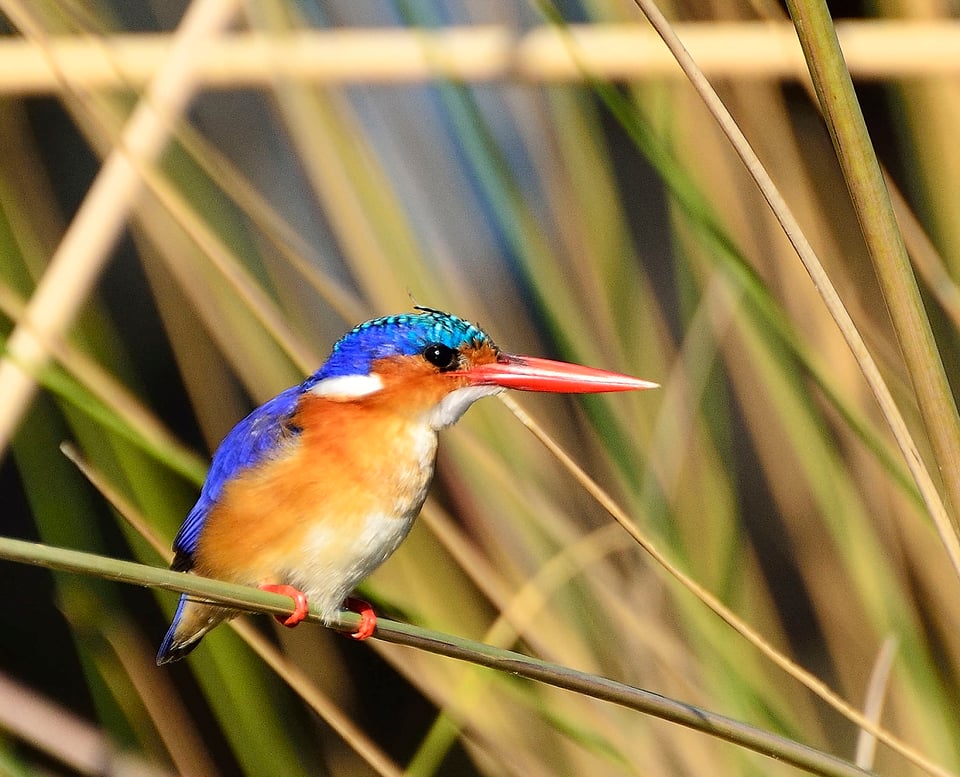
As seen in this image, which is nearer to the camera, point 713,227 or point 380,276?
point 713,227

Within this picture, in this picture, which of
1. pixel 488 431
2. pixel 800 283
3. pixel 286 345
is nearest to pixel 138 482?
pixel 286 345

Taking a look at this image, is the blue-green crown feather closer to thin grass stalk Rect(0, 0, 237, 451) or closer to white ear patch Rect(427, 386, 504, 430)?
white ear patch Rect(427, 386, 504, 430)

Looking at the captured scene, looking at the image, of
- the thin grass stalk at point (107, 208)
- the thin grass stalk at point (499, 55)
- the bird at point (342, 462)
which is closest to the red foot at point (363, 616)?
the bird at point (342, 462)

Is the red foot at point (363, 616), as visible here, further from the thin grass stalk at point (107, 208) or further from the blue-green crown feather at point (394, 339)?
the thin grass stalk at point (107, 208)

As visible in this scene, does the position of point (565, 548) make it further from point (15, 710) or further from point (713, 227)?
point (15, 710)

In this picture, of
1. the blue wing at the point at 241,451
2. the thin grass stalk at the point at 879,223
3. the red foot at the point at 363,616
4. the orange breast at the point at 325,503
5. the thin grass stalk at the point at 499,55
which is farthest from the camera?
the thin grass stalk at the point at 499,55

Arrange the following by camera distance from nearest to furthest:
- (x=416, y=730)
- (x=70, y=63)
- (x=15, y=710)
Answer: (x=15, y=710) → (x=70, y=63) → (x=416, y=730)

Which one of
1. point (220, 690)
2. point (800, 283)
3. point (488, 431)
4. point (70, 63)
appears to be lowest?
point (220, 690)

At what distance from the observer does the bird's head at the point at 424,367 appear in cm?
128

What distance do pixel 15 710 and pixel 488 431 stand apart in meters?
0.58

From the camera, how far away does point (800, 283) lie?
1488 millimetres

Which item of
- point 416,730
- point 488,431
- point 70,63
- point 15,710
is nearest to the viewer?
point 15,710

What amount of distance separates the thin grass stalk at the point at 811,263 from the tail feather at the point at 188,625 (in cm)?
69

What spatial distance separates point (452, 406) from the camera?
129 cm
